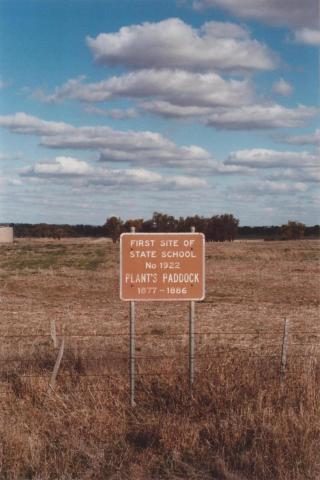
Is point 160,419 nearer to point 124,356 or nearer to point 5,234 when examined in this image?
point 124,356

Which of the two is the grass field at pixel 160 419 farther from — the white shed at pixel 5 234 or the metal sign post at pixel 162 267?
the white shed at pixel 5 234

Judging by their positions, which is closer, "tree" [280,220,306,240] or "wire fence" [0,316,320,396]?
"wire fence" [0,316,320,396]

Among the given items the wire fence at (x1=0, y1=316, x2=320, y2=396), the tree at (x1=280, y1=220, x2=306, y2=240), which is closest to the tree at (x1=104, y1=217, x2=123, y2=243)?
the tree at (x1=280, y1=220, x2=306, y2=240)

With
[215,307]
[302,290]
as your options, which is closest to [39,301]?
[215,307]

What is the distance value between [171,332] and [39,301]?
1130 centimetres

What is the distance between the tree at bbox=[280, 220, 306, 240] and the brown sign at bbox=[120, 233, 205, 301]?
143676mm

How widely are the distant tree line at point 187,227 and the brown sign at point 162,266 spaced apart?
113451 millimetres

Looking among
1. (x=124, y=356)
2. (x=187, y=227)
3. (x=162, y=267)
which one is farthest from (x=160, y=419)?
(x=187, y=227)

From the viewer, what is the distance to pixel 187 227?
124m

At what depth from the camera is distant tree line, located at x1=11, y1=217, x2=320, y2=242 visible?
128m

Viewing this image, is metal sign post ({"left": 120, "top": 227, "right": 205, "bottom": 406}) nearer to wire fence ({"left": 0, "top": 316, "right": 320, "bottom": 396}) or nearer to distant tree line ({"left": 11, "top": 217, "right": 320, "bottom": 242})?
wire fence ({"left": 0, "top": 316, "right": 320, "bottom": 396})

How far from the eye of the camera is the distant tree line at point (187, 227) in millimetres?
128500

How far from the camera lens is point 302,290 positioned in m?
35.0

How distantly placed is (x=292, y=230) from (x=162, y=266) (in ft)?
474
